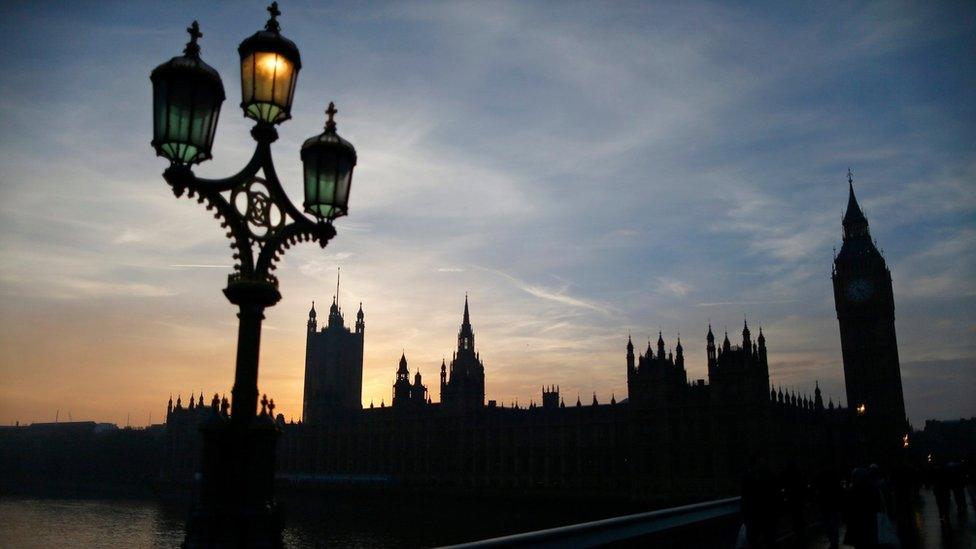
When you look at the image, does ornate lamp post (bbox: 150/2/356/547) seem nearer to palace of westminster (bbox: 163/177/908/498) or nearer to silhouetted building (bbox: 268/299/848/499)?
palace of westminster (bbox: 163/177/908/498)

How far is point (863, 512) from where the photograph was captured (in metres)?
11.7

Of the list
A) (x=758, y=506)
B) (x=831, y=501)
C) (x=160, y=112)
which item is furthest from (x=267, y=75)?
(x=831, y=501)

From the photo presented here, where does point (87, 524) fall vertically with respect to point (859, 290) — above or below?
below

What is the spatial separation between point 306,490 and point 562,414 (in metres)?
45.8

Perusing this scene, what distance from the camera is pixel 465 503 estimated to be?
72.8 metres

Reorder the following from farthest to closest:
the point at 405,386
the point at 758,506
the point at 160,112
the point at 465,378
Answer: the point at 405,386
the point at 465,378
the point at 758,506
the point at 160,112

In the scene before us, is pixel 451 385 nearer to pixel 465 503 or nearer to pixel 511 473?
pixel 511 473

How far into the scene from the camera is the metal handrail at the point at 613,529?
817cm

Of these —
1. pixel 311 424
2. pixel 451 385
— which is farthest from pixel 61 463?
pixel 451 385

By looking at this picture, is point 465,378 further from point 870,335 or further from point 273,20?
point 273,20

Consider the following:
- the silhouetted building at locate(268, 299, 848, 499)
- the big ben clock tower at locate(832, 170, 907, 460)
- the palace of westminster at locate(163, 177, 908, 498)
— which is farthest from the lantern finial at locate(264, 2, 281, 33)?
the big ben clock tower at locate(832, 170, 907, 460)

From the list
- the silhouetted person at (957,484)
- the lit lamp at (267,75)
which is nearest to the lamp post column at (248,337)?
the lit lamp at (267,75)

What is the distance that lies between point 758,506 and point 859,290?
4310 inches

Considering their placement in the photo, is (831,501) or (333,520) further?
(333,520)
